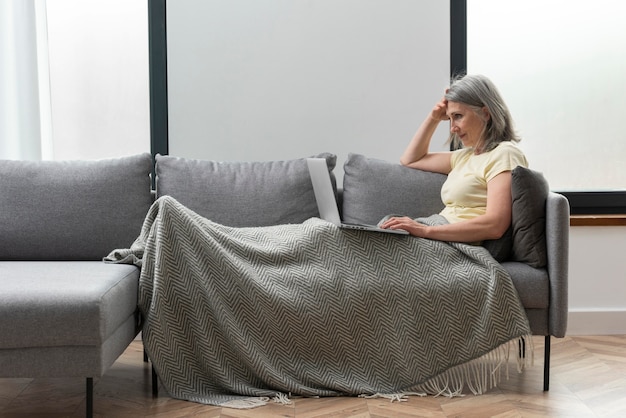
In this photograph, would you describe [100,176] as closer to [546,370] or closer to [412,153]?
[412,153]

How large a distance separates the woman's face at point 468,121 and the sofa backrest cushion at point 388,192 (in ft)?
0.75

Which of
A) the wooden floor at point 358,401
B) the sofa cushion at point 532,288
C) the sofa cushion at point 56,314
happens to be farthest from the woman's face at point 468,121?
the sofa cushion at point 56,314

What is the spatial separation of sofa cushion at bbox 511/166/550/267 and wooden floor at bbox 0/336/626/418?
443mm

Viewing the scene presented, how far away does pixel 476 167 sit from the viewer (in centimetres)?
301

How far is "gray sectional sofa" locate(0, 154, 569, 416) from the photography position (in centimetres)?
277

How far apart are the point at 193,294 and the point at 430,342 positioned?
776 mm

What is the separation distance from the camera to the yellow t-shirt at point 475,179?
2.92 metres

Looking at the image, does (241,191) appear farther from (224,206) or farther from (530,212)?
(530,212)

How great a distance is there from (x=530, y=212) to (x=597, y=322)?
4.12ft

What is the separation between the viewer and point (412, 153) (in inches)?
131

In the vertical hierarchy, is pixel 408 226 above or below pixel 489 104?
below

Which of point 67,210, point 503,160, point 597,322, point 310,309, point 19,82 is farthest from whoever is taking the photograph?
point 597,322

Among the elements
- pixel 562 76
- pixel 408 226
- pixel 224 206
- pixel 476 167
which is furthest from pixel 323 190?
pixel 562 76

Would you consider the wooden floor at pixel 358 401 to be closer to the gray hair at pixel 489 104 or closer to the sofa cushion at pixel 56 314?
the sofa cushion at pixel 56 314
